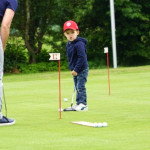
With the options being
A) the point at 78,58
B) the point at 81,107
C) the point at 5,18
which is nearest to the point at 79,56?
the point at 78,58

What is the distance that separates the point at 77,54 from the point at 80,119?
1904mm

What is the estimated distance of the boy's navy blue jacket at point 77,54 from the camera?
450 inches

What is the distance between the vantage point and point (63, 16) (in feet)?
124

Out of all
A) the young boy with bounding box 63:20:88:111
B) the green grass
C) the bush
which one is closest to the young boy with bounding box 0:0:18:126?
the green grass

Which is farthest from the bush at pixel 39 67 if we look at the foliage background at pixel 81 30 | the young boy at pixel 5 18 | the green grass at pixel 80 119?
the young boy at pixel 5 18

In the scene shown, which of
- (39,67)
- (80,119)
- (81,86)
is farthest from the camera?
(39,67)

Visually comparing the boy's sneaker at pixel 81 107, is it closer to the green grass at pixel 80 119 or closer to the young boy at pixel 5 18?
the green grass at pixel 80 119

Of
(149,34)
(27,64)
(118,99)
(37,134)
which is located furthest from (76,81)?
(149,34)

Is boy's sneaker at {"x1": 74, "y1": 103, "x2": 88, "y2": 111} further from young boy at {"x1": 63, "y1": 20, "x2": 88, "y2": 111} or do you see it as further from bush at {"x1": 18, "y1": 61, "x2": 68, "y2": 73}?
bush at {"x1": 18, "y1": 61, "x2": 68, "y2": 73}

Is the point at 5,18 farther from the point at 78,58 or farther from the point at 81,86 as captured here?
the point at 81,86

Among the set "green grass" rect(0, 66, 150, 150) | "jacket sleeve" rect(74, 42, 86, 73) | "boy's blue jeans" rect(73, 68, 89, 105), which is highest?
"jacket sleeve" rect(74, 42, 86, 73)

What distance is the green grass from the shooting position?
23.6 feet

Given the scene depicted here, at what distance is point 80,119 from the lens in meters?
9.93

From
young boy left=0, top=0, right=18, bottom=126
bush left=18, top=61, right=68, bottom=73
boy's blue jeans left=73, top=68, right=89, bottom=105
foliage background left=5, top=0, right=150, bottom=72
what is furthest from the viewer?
foliage background left=5, top=0, right=150, bottom=72
